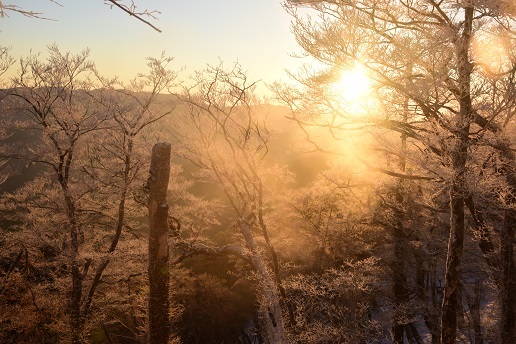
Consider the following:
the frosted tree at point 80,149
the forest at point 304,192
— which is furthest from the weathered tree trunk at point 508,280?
the frosted tree at point 80,149

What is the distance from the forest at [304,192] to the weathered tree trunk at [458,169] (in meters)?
0.03

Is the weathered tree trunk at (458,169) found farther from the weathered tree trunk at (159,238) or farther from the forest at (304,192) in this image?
the weathered tree trunk at (159,238)

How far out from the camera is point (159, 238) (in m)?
2.98

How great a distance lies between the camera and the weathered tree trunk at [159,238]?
2906 mm

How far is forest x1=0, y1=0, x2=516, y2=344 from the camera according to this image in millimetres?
5898

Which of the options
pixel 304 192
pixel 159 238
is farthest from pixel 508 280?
pixel 304 192

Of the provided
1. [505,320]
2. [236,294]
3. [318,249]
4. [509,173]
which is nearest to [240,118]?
[318,249]

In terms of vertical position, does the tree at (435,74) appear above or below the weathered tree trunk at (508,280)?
above

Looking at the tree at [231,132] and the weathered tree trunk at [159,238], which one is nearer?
the weathered tree trunk at [159,238]

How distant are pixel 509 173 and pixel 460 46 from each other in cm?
265

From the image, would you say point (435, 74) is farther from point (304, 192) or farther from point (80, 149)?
point (304, 192)

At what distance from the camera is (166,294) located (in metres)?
2.95

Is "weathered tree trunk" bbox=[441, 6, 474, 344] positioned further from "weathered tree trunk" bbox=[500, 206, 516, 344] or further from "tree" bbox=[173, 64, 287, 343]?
"tree" bbox=[173, 64, 287, 343]

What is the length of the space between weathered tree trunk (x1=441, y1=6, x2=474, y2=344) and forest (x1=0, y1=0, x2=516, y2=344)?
0.03m
